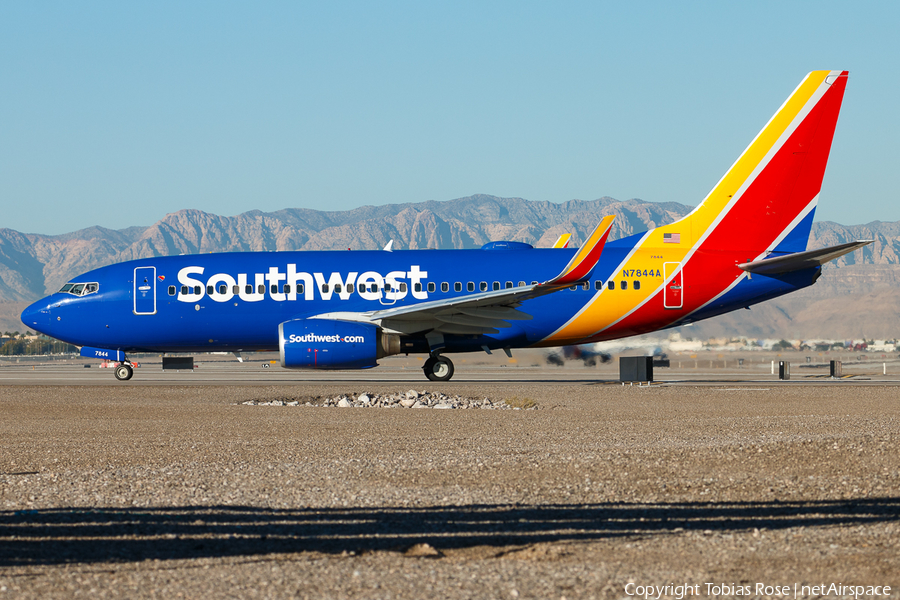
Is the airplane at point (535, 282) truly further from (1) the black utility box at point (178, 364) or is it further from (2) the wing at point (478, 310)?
(1) the black utility box at point (178, 364)

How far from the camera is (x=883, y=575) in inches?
236

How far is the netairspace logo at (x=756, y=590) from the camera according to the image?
18.4 feet

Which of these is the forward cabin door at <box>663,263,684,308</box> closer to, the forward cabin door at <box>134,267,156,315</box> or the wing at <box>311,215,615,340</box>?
Answer: the wing at <box>311,215,615,340</box>

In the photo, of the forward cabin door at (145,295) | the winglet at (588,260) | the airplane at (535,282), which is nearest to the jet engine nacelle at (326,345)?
the airplane at (535,282)

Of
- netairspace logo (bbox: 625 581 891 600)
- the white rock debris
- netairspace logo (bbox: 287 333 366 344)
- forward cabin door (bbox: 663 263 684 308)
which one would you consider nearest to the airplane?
forward cabin door (bbox: 663 263 684 308)

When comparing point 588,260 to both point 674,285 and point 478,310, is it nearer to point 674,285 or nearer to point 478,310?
point 478,310

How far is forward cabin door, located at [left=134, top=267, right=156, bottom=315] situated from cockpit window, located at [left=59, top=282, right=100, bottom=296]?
1.51 metres

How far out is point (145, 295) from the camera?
1203 inches

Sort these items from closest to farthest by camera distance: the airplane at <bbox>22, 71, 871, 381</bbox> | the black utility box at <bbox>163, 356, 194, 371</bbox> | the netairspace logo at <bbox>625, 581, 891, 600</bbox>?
the netairspace logo at <bbox>625, 581, 891, 600</bbox> < the airplane at <bbox>22, 71, 871, 381</bbox> < the black utility box at <bbox>163, 356, 194, 371</bbox>

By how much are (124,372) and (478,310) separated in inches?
516

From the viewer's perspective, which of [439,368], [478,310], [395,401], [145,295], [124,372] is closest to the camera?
[395,401]

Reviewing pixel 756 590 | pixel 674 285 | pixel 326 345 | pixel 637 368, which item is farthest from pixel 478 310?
pixel 756 590

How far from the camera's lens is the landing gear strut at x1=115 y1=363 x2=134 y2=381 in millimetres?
32562

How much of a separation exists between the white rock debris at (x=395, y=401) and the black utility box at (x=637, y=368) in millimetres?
8995
